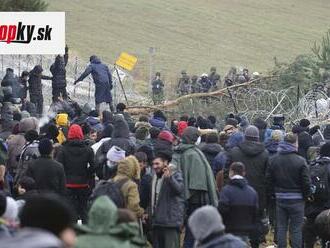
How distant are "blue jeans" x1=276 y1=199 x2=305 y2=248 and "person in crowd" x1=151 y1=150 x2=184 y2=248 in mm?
1631

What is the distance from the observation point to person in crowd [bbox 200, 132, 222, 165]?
15.1 metres

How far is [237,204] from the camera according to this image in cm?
1223

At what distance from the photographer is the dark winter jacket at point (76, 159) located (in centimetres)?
1442

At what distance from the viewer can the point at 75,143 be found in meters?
14.4

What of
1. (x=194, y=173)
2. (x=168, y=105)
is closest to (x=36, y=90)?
(x=168, y=105)

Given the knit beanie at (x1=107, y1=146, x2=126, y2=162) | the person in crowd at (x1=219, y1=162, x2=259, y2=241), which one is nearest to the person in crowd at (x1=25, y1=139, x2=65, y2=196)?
the knit beanie at (x1=107, y1=146, x2=126, y2=162)

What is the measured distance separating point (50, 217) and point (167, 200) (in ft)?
22.1

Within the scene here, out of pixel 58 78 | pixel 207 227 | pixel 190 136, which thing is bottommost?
pixel 207 227

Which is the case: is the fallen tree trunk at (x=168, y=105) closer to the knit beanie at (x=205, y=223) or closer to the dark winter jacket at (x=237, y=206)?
the dark winter jacket at (x=237, y=206)

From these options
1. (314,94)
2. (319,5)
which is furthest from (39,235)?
(319,5)

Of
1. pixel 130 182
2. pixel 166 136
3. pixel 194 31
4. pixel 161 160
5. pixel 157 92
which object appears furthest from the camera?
pixel 194 31

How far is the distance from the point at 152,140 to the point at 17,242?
9.25 m

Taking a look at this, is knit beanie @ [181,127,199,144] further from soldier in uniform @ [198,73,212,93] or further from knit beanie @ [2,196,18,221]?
soldier in uniform @ [198,73,212,93]

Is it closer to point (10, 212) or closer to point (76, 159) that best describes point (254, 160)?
point (76, 159)
